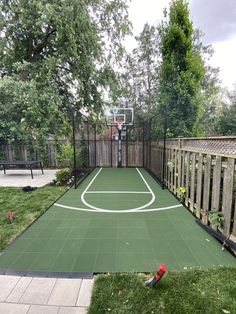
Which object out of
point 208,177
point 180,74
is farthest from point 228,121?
point 208,177

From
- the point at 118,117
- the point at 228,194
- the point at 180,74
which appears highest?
the point at 180,74

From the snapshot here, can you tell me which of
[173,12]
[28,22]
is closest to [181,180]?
[173,12]

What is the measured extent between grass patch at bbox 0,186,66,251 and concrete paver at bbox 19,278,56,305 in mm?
944

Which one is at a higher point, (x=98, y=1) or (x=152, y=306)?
(x=98, y=1)

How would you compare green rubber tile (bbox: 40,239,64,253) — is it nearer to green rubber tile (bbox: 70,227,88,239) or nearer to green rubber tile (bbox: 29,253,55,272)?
green rubber tile (bbox: 29,253,55,272)

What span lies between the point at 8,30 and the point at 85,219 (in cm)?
852

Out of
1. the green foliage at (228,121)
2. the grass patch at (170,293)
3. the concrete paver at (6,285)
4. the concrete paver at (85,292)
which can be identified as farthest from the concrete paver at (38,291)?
the green foliage at (228,121)

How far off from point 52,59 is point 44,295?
27.3 ft

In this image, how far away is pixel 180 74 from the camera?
271 inches

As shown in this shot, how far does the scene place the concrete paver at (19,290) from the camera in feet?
5.78

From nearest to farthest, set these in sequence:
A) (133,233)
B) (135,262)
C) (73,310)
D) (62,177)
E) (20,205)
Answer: (73,310) → (135,262) → (133,233) → (20,205) → (62,177)

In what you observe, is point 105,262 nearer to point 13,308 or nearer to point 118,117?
point 13,308

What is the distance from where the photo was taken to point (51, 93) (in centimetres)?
819

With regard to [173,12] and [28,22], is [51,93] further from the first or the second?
[173,12]
